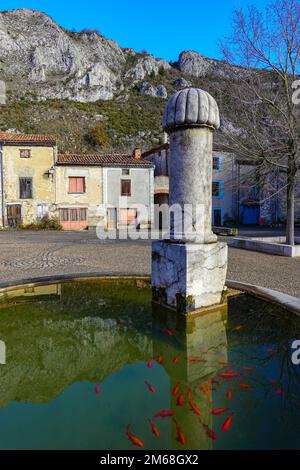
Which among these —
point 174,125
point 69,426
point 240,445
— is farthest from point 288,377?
point 174,125

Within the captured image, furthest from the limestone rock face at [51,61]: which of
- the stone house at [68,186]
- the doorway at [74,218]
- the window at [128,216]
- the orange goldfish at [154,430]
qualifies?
the orange goldfish at [154,430]

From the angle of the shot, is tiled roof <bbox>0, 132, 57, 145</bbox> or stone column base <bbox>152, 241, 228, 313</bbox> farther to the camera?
tiled roof <bbox>0, 132, 57, 145</bbox>

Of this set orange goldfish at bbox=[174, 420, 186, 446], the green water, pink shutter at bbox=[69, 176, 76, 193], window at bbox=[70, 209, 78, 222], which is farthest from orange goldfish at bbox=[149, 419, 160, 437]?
pink shutter at bbox=[69, 176, 76, 193]

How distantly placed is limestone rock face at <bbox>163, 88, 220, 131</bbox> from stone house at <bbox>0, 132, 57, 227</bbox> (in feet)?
75.4

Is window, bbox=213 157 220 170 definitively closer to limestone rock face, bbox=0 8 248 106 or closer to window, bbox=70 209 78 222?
window, bbox=70 209 78 222

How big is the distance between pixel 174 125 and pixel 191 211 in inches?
45.3

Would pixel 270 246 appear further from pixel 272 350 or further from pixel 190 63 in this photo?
pixel 190 63

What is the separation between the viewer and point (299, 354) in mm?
2766

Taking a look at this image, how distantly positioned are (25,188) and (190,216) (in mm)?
24121

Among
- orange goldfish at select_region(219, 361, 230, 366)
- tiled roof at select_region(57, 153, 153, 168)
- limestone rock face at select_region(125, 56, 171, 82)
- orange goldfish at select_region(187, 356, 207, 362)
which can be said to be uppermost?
limestone rock face at select_region(125, 56, 171, 82)

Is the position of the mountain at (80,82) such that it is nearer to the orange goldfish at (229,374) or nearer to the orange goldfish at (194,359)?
the orange goldfish at (194,359)

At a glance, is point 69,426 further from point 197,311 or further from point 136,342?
point 197,311

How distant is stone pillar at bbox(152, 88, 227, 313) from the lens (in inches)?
148
